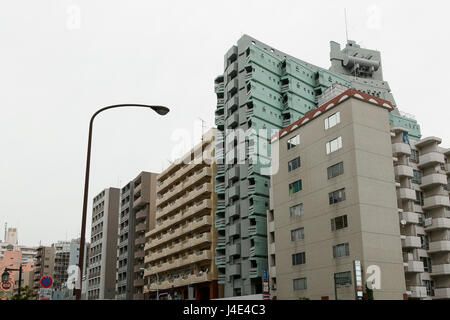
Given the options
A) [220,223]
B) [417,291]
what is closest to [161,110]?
[417,291]

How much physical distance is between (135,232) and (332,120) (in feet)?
235

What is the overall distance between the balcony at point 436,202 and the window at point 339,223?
17.8 meters

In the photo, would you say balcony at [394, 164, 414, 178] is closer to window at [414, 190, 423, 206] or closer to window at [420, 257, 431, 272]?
window at [414, 190, 423, 206]

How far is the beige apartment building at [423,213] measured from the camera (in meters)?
58.6

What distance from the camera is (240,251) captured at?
71812mm

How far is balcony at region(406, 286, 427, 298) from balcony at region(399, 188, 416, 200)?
1098 centimetres

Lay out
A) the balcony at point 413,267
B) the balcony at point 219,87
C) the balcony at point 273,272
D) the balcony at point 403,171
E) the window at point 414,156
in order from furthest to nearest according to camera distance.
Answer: the balcony at point 219,87, the window at point 414,156, the balcony at point 273,272, the balcony at point 403,171, the balcony at point 413,267

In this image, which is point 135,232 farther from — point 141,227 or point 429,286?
point 429,286

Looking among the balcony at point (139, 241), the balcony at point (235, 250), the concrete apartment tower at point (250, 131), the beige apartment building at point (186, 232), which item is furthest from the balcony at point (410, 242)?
the balcony at point (139, 241)

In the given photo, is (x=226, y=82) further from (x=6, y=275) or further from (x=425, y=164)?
(x=6, y=275)

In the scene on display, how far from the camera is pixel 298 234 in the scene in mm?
59125

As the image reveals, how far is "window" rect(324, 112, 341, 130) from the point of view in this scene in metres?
56.3

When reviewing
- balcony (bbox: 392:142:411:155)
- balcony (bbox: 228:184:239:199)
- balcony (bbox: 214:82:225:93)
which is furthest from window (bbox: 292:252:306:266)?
balcony (bbox: 214:82:225:93)

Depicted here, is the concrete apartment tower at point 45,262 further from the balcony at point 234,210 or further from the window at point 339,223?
the window at point 339,223
